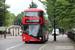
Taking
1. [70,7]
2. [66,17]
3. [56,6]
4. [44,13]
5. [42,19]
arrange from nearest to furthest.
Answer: [70,7] → [66,17] → [56,6] → [42,19] → [44,13]

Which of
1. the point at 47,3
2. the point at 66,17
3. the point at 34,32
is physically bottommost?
the point at 34,32

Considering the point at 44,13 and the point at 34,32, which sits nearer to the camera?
the point at 34,32

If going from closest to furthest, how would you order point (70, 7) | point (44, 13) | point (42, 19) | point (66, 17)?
1. point (70, 7)
2. point (66, 17)
3. point (42, 19)
4. point (44, 13)

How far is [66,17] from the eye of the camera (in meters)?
20.3

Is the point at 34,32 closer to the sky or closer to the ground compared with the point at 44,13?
closer to the ground

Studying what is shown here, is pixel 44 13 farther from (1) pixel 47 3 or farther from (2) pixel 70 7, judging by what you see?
(2) pixel 70 7

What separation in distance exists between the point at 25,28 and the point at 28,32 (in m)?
0.61

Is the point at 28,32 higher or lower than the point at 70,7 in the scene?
lower

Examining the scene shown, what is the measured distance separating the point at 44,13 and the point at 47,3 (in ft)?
7.21

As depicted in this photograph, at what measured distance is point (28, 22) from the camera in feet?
84.1

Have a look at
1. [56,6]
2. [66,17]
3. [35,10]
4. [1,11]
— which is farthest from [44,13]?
[1,11]

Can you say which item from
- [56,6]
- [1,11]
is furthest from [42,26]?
[1,11]

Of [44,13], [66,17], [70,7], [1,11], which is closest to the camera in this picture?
[70,7]

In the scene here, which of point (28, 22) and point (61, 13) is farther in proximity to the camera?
point (28, 22)
